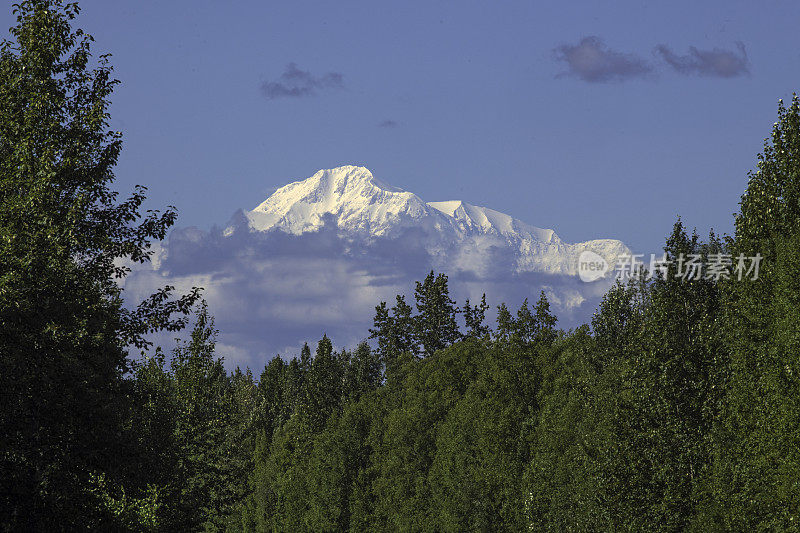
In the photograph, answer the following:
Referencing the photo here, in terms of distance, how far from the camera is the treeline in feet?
77.2

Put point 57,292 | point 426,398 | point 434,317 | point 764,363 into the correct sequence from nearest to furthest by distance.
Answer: point 57,292 < point 764,363 < point 426,398 < point 434,317

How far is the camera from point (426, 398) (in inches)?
4232

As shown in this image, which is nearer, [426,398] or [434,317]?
[426,398]

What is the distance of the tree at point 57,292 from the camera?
22.7m

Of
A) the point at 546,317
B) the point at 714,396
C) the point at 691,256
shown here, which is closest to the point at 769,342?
the point at 714,396

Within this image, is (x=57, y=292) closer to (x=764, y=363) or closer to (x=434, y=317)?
(x=764, y=363)

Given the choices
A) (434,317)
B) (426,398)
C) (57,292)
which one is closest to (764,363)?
(57,292)

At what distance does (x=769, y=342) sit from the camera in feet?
140

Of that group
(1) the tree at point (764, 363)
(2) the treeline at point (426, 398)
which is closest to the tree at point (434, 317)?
(2) the treeline at point (426, 398)

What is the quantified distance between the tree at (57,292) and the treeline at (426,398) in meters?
0.06

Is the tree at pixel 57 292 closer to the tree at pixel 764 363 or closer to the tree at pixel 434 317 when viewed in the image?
the tree at pixel 764 363

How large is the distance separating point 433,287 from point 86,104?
122m

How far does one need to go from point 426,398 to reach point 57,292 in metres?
85.5

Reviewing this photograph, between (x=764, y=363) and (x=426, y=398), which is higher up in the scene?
(x=764, y=363)
